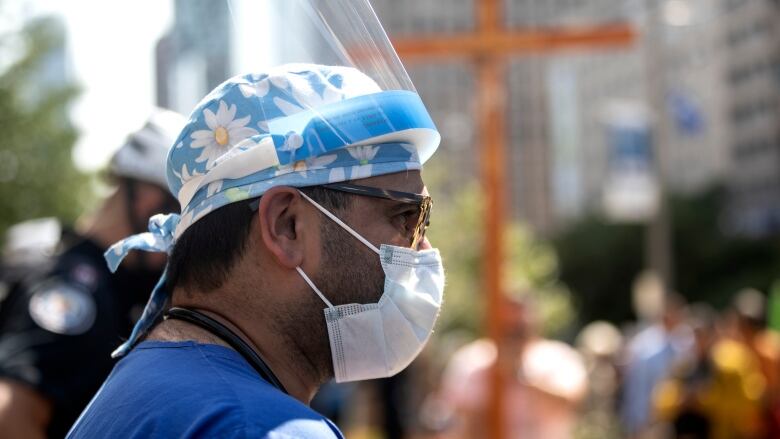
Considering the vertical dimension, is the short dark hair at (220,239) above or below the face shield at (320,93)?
below

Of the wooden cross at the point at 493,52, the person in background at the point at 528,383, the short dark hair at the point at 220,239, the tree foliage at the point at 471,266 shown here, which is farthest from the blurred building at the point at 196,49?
the tree foliage at the point at 471,266

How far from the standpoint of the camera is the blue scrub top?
146cm

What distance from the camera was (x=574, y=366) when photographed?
6.14m

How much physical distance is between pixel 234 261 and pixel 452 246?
3903 centimetres

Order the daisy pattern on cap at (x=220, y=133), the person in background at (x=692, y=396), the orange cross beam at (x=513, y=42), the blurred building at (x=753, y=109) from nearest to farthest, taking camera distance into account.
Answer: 1. the daisy pattern on cap at (x=220, y=133)
2. the orange cross beam at (x=513, y=42)
3. the person in background at (x=692, y=396)
4. the blurred building at (x=753, y=109)

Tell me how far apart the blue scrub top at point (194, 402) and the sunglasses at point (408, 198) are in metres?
0.33

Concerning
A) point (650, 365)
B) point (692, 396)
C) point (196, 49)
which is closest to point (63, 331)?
point (196, 49)

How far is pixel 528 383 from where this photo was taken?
6.16 meters

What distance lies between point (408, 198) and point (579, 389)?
4389 mm

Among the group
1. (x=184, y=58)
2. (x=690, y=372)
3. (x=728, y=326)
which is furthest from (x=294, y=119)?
(x=728, y=326)

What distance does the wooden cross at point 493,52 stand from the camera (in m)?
6.69

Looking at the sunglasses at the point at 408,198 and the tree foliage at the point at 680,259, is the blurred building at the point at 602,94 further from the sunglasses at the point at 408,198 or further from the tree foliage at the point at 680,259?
the tree foliage at the point at 680,259

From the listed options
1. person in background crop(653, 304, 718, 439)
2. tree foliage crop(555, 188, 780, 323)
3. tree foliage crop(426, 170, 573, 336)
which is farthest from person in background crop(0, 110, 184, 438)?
tree foliage crop(555, 188, 780, 323)

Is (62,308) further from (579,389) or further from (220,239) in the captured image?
(579,389)
